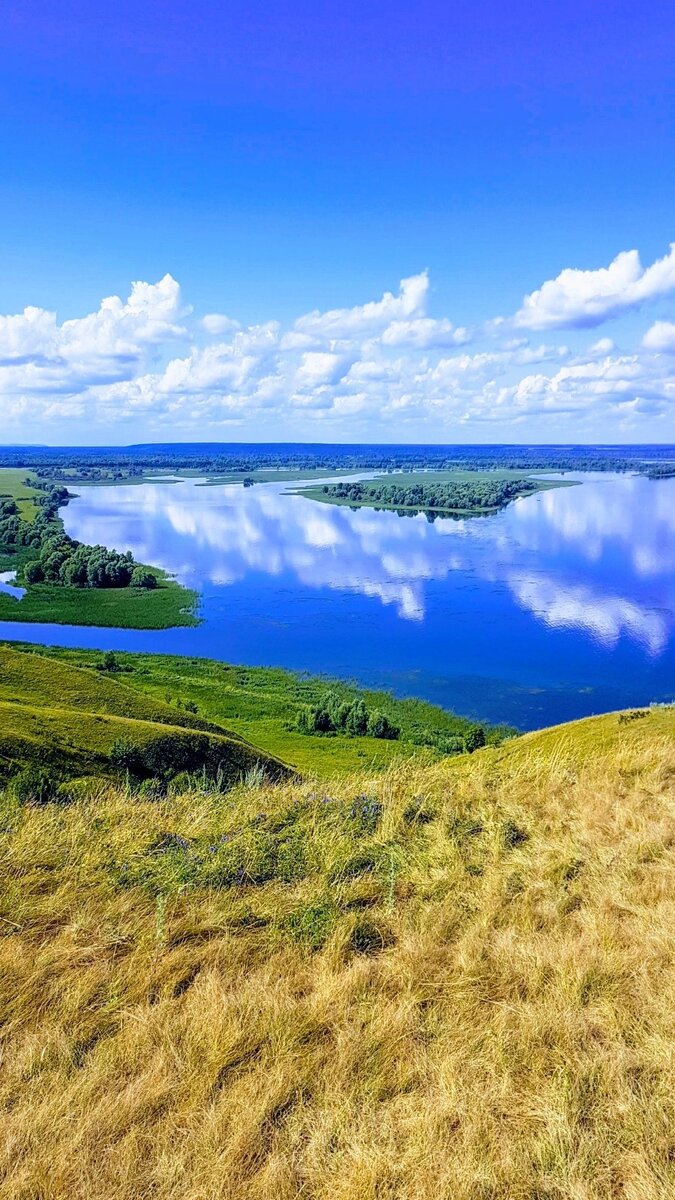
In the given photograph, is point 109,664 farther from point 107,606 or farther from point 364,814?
point 364,814

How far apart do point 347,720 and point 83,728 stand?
22740 mm

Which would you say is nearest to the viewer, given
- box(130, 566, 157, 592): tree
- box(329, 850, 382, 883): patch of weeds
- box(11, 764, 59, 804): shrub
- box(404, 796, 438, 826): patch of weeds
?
box(329, 850, 382, 883): patch of weeds

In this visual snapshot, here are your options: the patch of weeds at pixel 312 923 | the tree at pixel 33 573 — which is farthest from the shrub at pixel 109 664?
the patch of weeds at pixel 312 923

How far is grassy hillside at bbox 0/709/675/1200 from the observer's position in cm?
354

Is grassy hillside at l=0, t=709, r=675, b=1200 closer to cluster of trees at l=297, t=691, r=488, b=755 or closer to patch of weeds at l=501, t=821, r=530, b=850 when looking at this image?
patch of weeds at l=501, t=821, r=530, b=850

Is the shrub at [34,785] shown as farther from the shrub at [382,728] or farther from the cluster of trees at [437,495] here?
the cluster of trees at [437,495]

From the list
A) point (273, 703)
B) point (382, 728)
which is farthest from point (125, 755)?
point (273, 703)

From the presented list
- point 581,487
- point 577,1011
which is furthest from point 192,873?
point 581,487

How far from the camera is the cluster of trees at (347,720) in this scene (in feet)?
124

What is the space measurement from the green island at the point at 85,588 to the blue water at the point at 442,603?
253 cm

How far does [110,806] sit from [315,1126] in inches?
207

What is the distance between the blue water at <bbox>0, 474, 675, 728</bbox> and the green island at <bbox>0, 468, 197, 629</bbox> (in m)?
2.53

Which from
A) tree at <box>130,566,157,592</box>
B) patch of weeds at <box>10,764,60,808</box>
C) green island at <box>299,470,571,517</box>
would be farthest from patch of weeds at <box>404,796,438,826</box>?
green island at <box>299,470,571,517</box>

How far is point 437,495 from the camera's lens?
153250 mm
